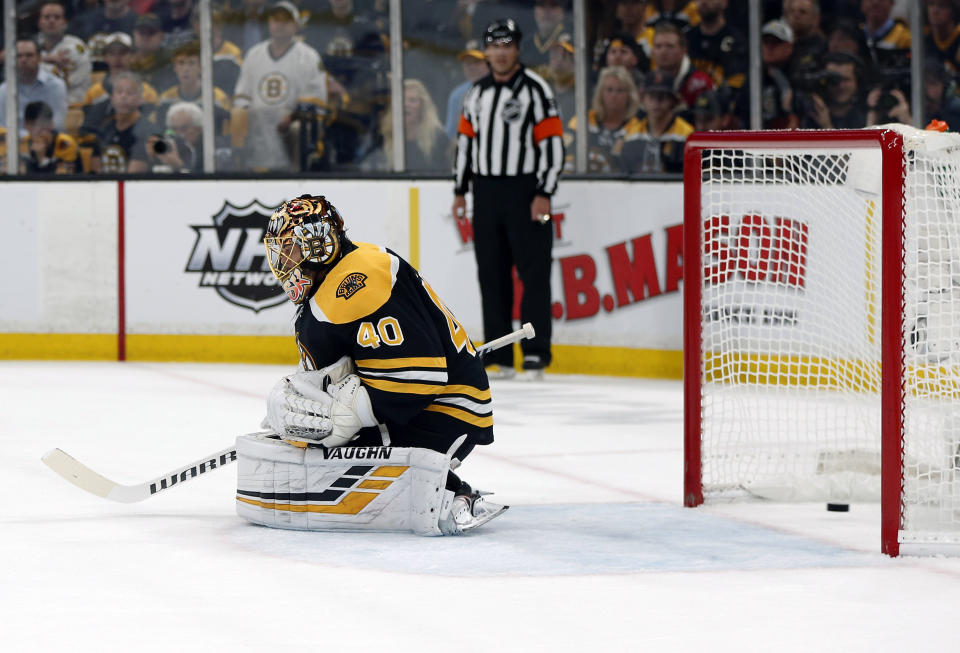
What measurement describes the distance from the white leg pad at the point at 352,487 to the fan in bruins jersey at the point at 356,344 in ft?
0.17

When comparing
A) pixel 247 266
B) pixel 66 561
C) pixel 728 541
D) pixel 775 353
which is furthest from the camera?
pixel 247 266

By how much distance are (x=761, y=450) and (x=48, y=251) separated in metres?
4.42

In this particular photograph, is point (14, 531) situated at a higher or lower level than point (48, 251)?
lower

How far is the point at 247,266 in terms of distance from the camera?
7508mm

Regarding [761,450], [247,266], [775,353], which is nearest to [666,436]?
[775,353]

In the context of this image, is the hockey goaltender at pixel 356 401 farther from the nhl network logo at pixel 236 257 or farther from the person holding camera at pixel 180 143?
the person holding camera at pixel 180 143

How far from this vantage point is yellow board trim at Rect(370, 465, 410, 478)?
3.38 m

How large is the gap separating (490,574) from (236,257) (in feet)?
15.3

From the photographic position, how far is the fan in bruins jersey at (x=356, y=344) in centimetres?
336

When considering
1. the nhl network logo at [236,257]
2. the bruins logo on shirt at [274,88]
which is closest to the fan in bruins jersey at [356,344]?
the nhl network logo at [236,257]

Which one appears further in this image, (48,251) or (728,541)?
(48,251)

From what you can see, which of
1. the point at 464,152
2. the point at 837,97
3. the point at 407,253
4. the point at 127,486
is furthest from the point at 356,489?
the point at 837,97

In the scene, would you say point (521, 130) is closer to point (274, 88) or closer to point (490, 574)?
point (274, 88)

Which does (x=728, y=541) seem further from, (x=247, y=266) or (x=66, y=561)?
(x=247, y=266)
